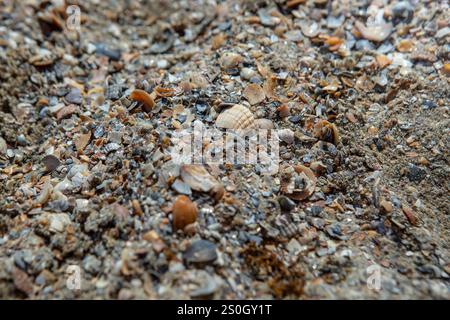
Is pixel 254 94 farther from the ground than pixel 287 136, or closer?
farther from the ground

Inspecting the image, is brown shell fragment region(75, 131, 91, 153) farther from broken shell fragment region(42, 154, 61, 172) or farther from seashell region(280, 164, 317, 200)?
seashell region(280, 164, 317, 200)

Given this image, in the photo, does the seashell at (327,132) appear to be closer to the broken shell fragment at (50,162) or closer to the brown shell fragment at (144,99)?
the brown shell fragment at (144,99)

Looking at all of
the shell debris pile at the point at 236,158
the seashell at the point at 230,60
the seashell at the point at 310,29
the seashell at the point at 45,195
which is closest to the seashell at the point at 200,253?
the shell debris pile at the point at 236,158

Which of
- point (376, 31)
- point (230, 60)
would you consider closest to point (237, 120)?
point (230, 60)

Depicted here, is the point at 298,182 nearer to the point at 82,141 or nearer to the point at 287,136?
the point at 287,136

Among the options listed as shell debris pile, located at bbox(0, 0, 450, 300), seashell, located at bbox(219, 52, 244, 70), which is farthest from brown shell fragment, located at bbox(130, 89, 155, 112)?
seashell, located at bbox(219, 52, 244, 70)

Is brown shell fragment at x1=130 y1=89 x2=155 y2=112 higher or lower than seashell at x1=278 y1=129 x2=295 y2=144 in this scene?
higher
